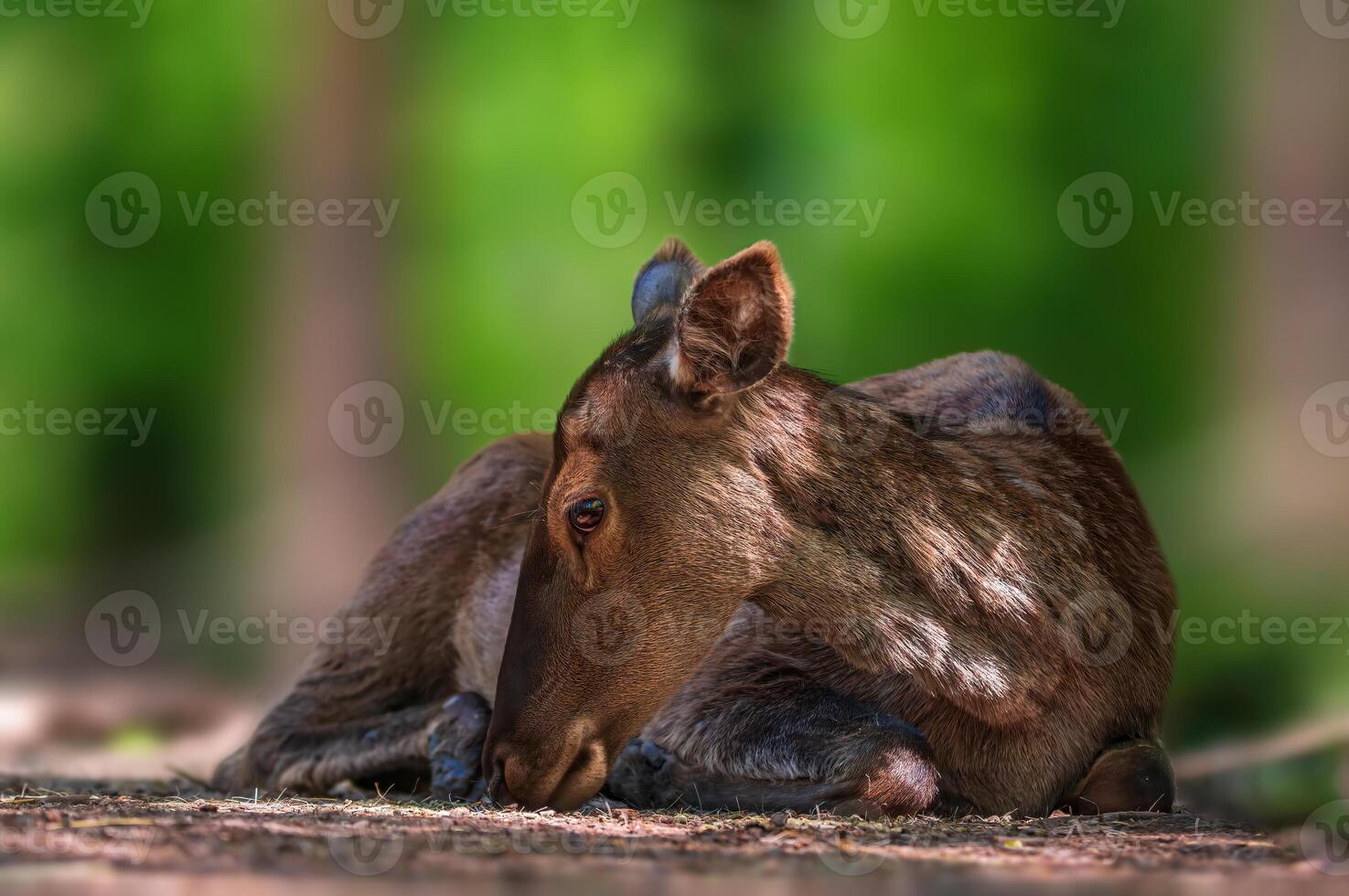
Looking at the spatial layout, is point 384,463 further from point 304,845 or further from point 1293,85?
point 304,845

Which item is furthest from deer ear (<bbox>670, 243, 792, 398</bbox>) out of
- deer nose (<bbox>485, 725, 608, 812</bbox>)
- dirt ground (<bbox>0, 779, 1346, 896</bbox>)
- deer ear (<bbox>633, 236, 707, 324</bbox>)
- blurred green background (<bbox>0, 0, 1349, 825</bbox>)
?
blurred green background (<bbox>0, 0, 1349, 825</bbox>)

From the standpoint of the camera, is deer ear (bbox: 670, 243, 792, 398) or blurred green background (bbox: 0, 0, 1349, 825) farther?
blurred green background (bbox: 0, 0, 1349, 825)

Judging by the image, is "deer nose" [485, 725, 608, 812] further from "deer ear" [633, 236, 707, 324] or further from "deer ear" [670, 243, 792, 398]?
"deer ear" [633, 236, 707, 324]

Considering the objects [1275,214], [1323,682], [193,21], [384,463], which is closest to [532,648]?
[1323,682]

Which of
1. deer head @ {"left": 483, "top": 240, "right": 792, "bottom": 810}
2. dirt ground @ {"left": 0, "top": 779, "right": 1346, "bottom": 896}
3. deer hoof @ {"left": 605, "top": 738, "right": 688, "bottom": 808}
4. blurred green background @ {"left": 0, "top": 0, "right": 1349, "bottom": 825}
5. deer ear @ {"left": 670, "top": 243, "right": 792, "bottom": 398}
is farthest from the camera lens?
blurred green background @ {"left": 0, "top": 0, "right": 1349, "bottom": 825}

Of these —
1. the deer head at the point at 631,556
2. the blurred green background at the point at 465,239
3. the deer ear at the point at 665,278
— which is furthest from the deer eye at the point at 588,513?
the blurred green background at the point at 465,239

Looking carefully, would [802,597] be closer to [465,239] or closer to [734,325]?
[734,325]

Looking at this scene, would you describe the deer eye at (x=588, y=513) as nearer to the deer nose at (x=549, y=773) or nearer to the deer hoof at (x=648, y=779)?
the deer nose at (x=549, y=773)

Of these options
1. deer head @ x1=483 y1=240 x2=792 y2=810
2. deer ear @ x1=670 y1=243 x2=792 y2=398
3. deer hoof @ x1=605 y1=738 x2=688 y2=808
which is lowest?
deer hoof @ x1=605 y1=738 x2=688 y2=808
